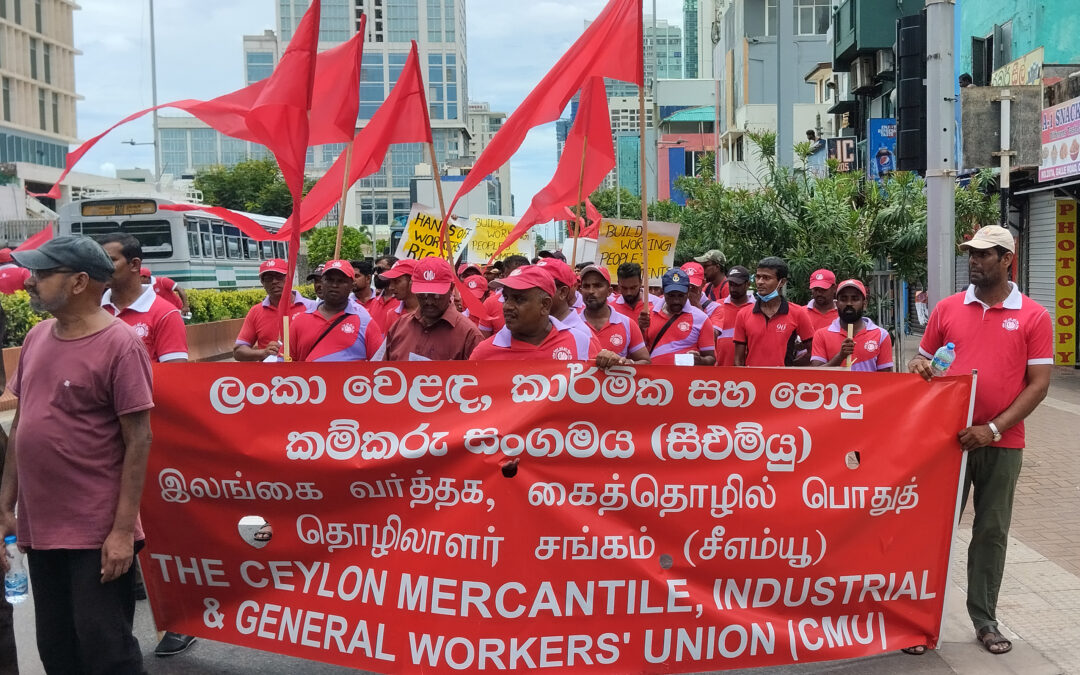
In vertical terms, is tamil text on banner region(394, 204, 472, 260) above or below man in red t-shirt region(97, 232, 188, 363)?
above

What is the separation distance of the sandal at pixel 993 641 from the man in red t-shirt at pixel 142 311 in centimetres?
415

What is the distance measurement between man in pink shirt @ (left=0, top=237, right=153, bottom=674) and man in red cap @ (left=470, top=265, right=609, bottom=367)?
1708mm

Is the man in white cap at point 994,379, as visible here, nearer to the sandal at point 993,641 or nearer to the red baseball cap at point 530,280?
the sandal at point 993,641

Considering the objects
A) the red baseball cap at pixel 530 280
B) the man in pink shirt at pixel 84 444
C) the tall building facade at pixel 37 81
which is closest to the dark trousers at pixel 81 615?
the man in pink shirt at pixel 84 444

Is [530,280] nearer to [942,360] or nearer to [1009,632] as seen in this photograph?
[942,360]

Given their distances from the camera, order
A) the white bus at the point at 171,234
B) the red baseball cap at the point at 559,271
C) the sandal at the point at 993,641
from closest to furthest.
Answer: the sandal at the point at 993,641
the red baseball cap at the point at 559,271
the white bus at the point at 171,234

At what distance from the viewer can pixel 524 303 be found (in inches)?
206

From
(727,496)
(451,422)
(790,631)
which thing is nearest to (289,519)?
(451,422)

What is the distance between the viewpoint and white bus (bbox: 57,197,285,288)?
77.2 ft

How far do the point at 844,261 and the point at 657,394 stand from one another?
628cm

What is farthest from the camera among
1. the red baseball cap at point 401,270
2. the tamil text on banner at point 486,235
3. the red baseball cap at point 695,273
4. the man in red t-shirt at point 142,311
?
the tamil text on banner at point 486,235

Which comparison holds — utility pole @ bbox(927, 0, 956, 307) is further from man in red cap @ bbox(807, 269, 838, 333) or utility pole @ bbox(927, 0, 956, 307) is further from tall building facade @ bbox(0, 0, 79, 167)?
tall building facade @ bbox(0, 0, 79, 167)

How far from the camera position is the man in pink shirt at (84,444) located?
380 cm

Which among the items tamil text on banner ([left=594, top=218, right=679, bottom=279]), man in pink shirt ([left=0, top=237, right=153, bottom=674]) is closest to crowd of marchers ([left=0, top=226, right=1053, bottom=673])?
man in pink shirt ([left=0, top=237, right=153, bottom=674])
